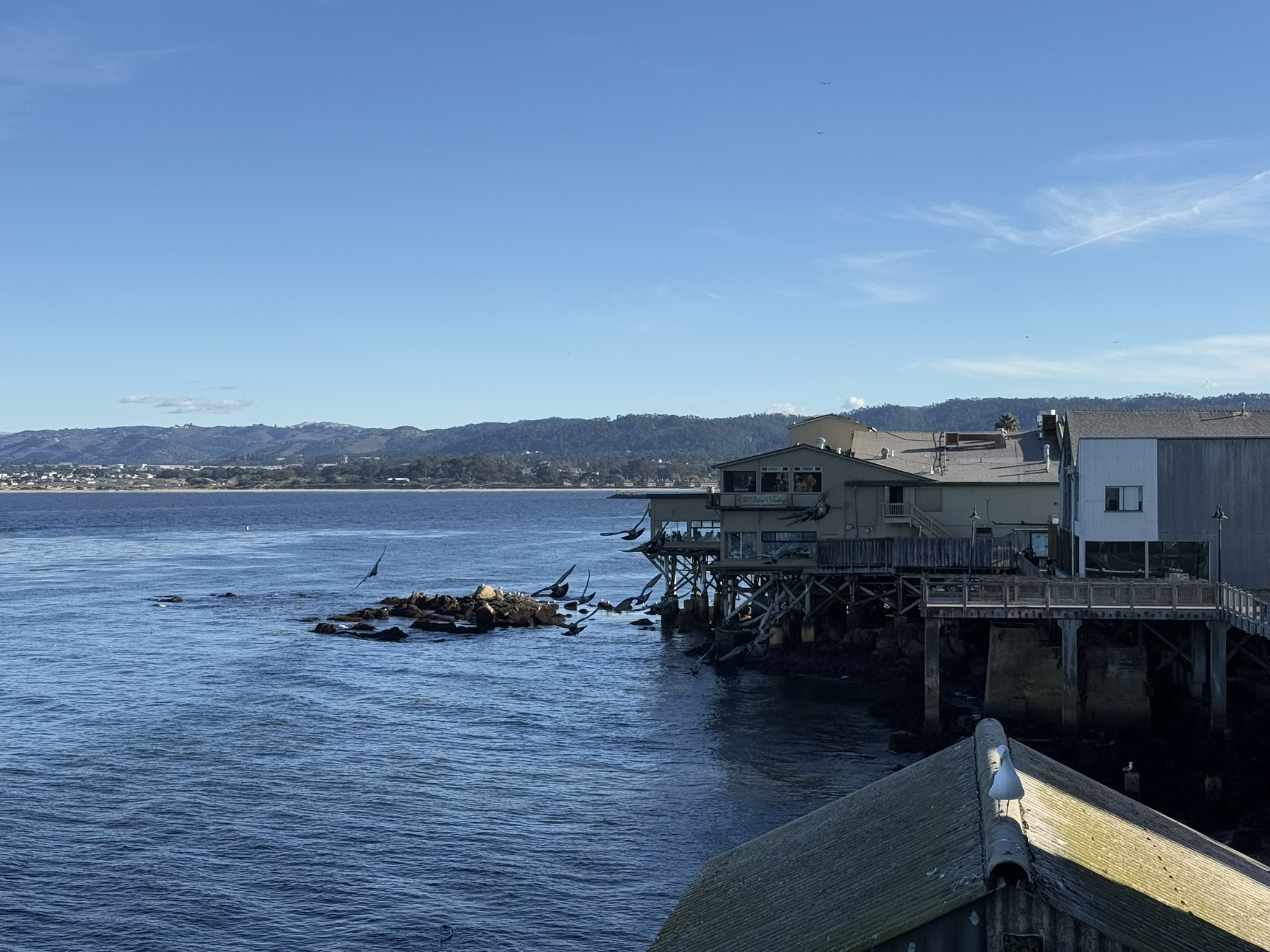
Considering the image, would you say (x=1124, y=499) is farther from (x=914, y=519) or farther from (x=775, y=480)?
(x=775, y=480)

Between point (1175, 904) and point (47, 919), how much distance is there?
2137 cm

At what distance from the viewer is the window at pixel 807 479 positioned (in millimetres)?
55000

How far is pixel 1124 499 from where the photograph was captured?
40000 mm

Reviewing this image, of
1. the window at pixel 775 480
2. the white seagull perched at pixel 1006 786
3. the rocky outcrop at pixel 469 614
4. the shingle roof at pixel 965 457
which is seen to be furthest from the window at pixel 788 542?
the white seagull perched at pixel 1006 786

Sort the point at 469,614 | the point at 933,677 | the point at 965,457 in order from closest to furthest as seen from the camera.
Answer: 1. the point at 933,677
2. the point at 965,457
3. the point at 469,614

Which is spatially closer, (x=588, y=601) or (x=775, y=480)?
(x=775, y=480)

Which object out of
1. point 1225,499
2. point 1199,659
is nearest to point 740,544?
point 1225,499

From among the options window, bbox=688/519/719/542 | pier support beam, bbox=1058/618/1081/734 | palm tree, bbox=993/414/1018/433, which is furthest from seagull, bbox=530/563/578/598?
pier support beam, bbox=1058/618/1081/734

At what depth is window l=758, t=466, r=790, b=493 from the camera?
5531 centimetres

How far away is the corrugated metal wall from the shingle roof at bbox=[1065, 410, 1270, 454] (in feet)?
1.40

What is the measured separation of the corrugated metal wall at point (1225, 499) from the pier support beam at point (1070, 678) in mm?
5785

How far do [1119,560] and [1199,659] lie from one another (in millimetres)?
4572

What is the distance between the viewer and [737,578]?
58375 mm

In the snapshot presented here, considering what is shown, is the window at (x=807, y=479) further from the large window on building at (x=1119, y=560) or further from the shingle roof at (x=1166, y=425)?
the large window on building at (x=1119, y=560)
